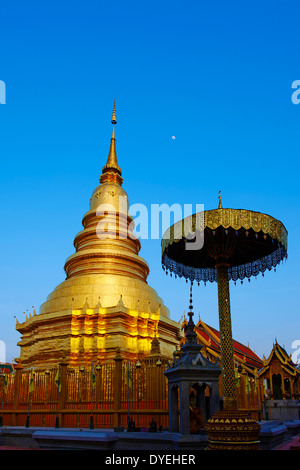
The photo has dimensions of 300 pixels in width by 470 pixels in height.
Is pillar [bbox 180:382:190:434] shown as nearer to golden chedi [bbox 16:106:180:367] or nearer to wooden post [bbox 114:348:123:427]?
wooden post [bbox 114:348:123:427]

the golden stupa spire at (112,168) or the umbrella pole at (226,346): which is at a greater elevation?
the golden stupa spire at (112,168)

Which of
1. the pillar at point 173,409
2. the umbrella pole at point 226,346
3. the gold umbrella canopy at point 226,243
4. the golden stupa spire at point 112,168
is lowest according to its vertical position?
the pillar at point 173,409

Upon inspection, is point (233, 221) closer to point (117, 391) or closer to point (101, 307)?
point (117, 391)

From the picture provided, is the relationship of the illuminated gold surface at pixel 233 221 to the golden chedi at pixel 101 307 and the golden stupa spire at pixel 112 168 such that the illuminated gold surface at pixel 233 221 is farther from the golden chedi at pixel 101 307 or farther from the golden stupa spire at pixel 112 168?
the golden stupa spire at pixel 112 168

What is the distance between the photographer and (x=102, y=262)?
2914cm

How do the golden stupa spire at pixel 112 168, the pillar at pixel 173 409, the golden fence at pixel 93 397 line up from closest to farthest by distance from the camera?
1. the pillar at pixel 173 409
2. the golden fence at pixel 93 397
3. the golden stupa spire at pixel 112 168

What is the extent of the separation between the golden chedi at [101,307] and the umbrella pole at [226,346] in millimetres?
14379

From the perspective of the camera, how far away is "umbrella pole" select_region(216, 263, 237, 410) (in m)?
9.85

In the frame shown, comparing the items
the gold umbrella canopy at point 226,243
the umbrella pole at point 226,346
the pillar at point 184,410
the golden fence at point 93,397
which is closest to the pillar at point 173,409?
the pillar at point 184,410

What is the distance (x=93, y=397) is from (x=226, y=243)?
740 cm

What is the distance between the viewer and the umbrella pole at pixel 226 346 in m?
9.85

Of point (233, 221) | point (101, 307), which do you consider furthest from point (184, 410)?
point (101, 307)

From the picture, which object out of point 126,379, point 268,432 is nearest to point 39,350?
point 126,379

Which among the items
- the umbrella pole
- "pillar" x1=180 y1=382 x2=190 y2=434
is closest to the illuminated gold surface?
the umbrella pole
